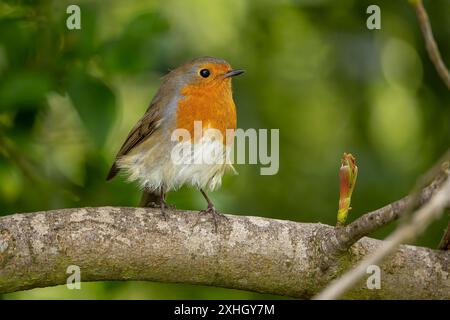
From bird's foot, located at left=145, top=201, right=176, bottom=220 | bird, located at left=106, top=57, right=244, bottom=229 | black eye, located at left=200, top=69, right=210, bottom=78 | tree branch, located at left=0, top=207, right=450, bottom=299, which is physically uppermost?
black eye, located at left=200, top=69, right=210, bottom=78

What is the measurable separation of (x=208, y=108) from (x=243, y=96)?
1467 millimetres

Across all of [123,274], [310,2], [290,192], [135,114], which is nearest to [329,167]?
[290,192]

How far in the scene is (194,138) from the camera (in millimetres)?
4363

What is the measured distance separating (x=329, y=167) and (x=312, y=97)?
0.81m

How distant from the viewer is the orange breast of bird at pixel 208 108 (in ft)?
14.7

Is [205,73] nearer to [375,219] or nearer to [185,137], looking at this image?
[185,137]

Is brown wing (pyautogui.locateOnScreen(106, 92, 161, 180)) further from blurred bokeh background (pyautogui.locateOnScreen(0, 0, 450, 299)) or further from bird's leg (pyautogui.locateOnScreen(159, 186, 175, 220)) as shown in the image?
bird's leg (pyautogui.locateOnScreen(159, 186, 175, 220))

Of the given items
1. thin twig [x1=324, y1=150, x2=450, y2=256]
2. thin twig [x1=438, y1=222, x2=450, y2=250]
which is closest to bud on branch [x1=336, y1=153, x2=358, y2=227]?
thin twig [x1=324, y1=150, x2=450, y2=256]

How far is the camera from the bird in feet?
14.1

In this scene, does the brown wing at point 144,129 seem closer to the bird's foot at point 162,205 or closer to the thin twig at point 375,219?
the bird's foot at point 162,205

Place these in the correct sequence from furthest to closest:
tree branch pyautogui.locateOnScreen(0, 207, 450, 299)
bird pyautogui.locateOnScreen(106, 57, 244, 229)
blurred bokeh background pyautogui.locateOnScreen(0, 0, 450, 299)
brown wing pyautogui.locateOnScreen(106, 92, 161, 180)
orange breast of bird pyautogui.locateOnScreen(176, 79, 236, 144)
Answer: brown wing pyautogui.locateOnScreen(106, 92, 161, 180) < orange breast of bird pyautogui.locateOnScreen(176, 79, 236, 144) < bird pyautogui.locateOnScreen(106, 57, 244, 229) < blurred bokeh background pyautogui.locateOnScreen(0, 0, 450, 299) < tree branch pyautogui.locateOnScreen(0, 207, 450, 299)

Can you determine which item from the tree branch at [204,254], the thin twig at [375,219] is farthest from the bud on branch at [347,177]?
the tree branch at [204,254]

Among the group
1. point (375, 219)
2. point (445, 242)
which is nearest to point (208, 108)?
point (445, 242)

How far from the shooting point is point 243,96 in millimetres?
5969
